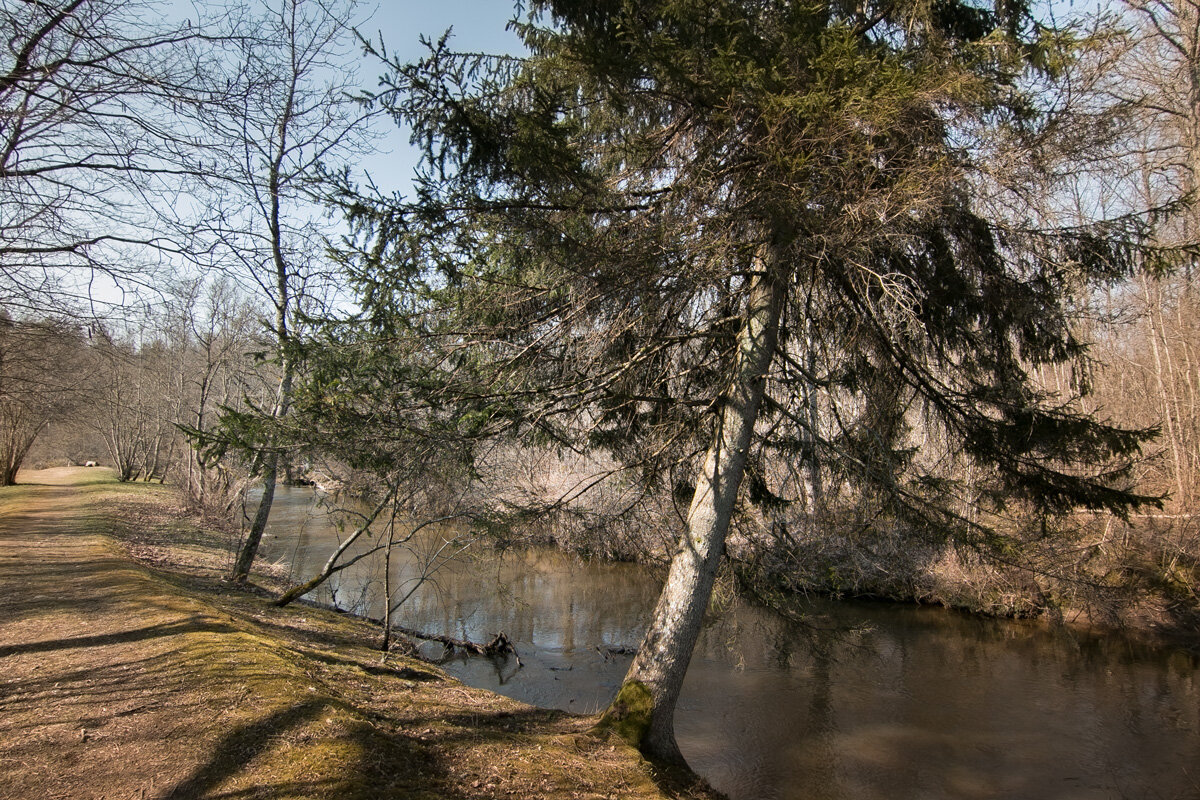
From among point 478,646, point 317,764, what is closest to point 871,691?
point 478,646

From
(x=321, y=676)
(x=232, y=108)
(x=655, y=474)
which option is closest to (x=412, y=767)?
(x=321, y=676)

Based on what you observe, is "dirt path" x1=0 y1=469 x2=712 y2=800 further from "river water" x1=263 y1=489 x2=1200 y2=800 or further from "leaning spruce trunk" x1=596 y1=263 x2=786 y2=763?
"river water" x1=263 y1=489 x2=1200 y2=800

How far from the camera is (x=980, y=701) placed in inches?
403

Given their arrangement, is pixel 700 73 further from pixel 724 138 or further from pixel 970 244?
pixel 970 244

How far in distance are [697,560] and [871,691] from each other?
6.60 meters

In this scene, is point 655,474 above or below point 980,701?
above

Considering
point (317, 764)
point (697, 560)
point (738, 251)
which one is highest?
point (738, 251)

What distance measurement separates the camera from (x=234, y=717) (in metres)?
4.85

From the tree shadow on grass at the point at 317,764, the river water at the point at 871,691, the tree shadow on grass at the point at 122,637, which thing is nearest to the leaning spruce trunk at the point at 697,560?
the river water at the point at 871,691

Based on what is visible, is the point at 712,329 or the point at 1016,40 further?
the point at 712,329

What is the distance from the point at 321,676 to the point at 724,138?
638 centimetres

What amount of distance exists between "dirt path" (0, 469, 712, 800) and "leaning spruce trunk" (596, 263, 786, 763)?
14.8 inches

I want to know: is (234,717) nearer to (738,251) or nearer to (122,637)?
(122,637)

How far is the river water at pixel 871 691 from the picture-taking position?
315 inches
